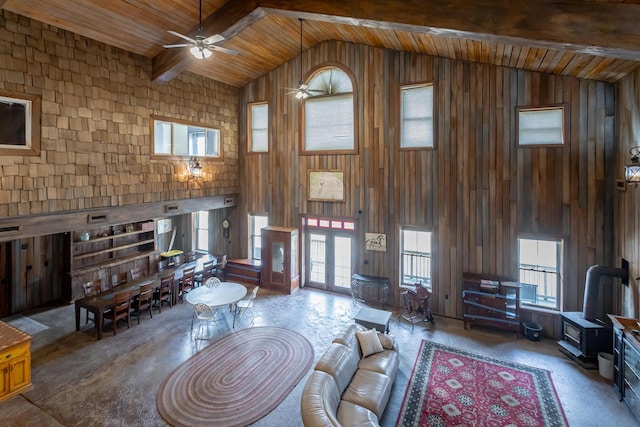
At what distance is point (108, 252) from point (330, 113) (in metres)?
7.37

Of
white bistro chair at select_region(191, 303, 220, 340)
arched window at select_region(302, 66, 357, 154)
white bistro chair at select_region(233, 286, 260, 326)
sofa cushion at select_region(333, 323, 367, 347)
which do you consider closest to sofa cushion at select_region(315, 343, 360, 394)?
sofa cushion at select_region(333, 323, 367, 347)

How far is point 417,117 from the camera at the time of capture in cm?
800

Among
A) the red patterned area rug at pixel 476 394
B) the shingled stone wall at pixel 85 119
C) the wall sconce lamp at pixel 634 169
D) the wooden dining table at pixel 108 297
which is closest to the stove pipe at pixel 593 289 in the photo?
the red patterned area rug at pixel 476 394

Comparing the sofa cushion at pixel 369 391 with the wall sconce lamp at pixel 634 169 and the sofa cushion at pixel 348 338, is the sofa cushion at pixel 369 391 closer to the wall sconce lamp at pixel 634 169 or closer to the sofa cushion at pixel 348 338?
the sofa cushion at pixel 348 338

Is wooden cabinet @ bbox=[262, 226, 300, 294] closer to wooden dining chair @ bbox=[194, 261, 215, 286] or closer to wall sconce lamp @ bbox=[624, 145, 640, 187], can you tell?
wooden dining chair @ bbox=[194, 261, 215, 286]

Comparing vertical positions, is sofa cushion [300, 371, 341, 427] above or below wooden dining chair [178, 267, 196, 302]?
below

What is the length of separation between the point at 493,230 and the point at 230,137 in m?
7.76

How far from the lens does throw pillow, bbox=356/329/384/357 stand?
5.29m

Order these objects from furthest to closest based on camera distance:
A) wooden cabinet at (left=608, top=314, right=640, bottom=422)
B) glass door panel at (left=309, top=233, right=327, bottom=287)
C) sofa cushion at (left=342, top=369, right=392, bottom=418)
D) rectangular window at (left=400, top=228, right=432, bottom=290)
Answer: glass door panel at (left=309, top=233, right=327, bottom=287)
rectangular window at (left=400, top=228, right=432, bottom=290)
wooden cabinet at (left=608, top=314, right=640, bottom=422)
sofa cushion at (left=342, top=369, right=392, bottom=418)

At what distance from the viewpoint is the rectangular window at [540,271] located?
698cm

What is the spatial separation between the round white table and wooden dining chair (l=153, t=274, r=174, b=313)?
0.99m

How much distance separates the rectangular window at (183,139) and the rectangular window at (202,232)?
121 inches

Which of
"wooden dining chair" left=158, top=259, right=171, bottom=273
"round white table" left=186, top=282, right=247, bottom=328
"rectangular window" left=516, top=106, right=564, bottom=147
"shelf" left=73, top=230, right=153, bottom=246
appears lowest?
"round white table" left=186, top=282, right=247, bottom=328

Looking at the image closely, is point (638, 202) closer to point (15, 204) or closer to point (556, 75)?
point (556, 75)
